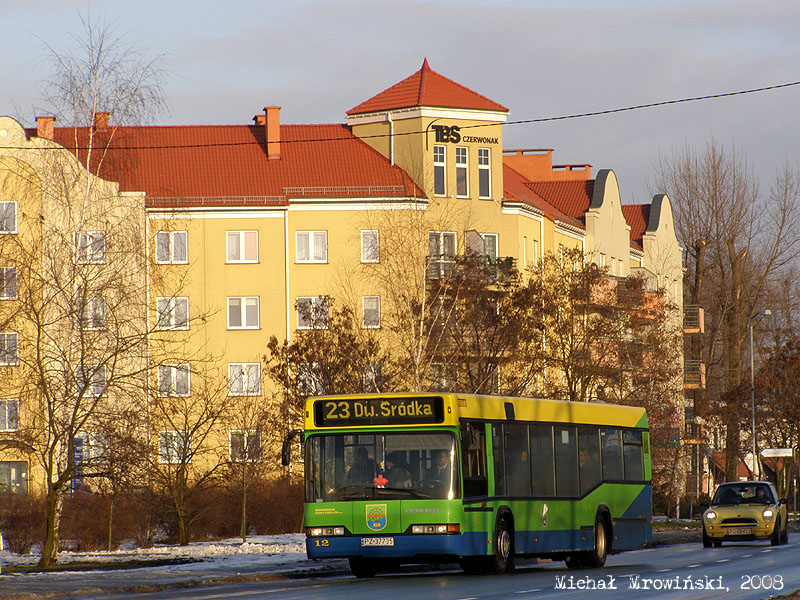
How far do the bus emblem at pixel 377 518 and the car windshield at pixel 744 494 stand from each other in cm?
1650

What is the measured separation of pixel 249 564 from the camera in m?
24.2

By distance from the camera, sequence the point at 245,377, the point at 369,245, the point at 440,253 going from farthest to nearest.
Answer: the point at 369,245, the point at 245,377, the point at 440,253

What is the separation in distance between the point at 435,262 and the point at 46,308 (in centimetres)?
2334

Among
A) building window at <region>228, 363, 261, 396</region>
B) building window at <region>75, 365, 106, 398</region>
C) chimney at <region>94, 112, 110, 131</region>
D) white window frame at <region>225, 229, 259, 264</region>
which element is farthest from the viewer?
white window frame at <region>225, 229, 259, 264</region>

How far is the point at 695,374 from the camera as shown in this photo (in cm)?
7769

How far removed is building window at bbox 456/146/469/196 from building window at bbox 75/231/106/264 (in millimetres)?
28481

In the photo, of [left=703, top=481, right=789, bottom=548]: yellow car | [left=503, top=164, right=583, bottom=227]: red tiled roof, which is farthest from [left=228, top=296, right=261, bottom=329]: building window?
[left=703, top=481, right=789, bottom=548]: yellow car

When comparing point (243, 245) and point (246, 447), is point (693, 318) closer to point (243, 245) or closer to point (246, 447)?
point (243, 245)

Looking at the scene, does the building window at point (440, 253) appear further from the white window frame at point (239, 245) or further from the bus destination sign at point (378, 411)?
the bus destination sign at point (378, 411)

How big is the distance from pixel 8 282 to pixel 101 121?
679cm

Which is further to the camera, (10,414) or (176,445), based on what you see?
(176,445)

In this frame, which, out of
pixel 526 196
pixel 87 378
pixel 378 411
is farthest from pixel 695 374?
pixel 378 411

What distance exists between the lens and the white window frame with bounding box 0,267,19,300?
29.9 metres

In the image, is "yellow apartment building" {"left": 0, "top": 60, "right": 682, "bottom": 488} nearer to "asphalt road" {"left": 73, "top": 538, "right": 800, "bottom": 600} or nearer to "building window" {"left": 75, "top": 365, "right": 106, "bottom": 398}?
"building window" {"left": 75, "top": 365, "right": 106, "bottom": 398}
